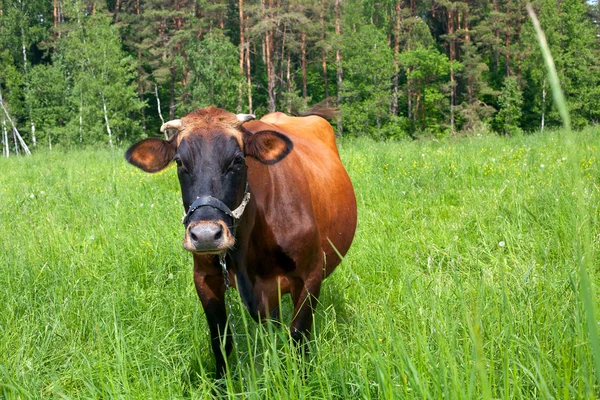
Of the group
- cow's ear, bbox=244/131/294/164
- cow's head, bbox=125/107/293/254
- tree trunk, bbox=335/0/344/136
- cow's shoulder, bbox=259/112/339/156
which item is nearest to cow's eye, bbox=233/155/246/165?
cow's head, bbox=125/107/293/254

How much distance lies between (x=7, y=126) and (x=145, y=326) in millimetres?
31748

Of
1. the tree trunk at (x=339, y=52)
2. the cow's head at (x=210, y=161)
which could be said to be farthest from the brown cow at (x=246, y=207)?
the tree trunk at (x=339, y=52)

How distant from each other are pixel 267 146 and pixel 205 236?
2.48 ft

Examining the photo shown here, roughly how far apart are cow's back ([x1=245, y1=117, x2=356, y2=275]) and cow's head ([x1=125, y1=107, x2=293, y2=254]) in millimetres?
293

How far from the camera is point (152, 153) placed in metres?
2.67

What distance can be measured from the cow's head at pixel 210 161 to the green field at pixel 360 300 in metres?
0.52

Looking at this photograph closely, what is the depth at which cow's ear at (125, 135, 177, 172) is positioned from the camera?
2639 mm

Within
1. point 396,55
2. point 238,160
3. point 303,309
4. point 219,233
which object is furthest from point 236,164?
point 396,55

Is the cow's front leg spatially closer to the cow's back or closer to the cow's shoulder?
the cow's back

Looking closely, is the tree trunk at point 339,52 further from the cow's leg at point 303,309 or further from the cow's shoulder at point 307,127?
the cow's leg at point 303,309

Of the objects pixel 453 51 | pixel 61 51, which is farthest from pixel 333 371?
pixel 453 51

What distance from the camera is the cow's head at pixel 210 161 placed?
2051mm

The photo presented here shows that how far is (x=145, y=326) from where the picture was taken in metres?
2.94

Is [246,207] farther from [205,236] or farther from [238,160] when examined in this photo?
[205,236]
